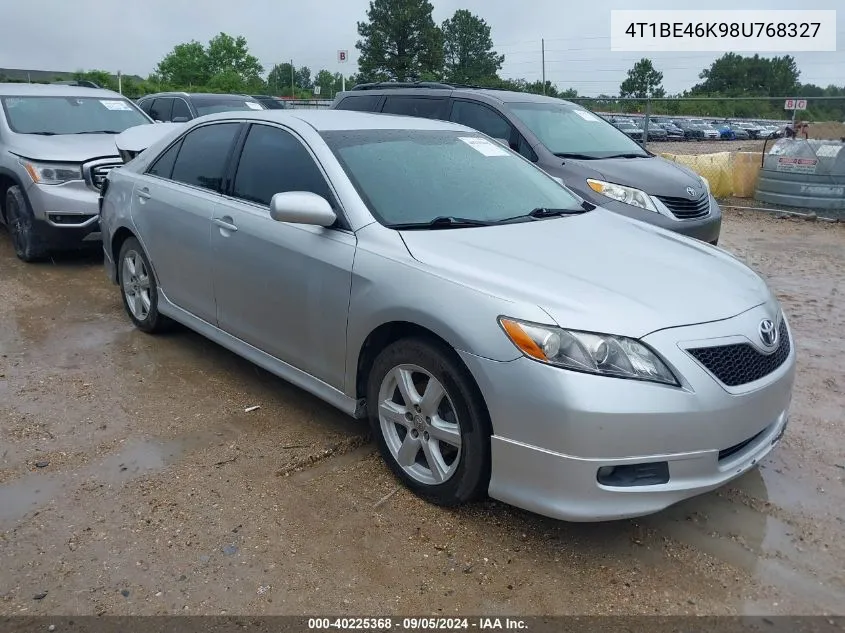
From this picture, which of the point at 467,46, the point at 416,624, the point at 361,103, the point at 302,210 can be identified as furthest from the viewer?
the point at 467,46

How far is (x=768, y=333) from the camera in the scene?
3.02 meters

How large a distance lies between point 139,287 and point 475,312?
131 inches

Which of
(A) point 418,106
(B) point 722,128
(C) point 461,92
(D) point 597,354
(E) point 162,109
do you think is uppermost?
(B) point 722,128

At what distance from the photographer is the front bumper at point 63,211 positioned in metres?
7.05

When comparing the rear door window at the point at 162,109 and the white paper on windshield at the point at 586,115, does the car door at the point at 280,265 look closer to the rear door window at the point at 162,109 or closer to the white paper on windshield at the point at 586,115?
the white paper on windshield at the point at 586,115

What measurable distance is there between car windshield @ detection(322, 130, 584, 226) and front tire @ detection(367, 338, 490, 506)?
724 millimetres

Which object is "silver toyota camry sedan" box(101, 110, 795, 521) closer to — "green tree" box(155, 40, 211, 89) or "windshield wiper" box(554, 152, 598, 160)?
"windshield wiper" box(554, 152, 598, 160)

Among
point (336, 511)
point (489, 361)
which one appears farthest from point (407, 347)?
point (336, 511)

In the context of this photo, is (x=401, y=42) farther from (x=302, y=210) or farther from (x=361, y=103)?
(x=302, y=210)

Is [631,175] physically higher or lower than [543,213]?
higher

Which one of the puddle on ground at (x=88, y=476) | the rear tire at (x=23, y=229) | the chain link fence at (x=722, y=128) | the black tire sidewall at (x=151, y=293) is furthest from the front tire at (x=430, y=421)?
the chain link fence at (x=722, y=128)

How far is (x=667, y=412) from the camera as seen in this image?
2607 millimetres

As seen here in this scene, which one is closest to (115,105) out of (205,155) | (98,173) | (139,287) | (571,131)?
(98,173)

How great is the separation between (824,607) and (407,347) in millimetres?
1794
